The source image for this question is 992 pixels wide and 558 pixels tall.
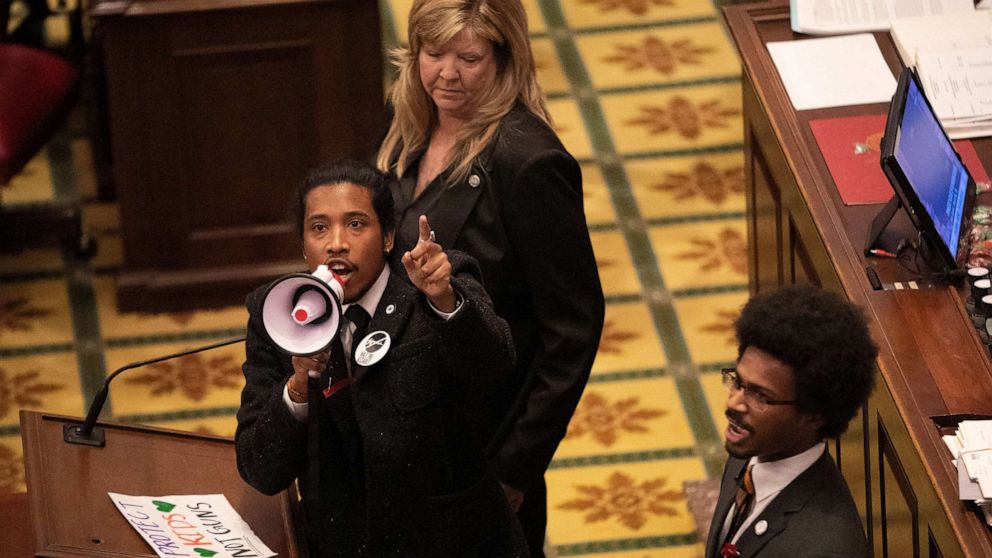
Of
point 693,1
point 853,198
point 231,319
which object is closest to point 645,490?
point 853,198

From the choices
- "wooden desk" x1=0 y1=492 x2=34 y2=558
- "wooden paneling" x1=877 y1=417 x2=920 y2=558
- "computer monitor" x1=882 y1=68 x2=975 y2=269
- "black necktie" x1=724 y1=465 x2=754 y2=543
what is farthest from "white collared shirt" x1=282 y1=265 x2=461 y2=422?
"computer monitor" x1=882 y1=68 x2=975 y2=269

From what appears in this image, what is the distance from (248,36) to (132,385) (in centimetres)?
137

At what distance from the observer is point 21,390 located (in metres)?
6.21

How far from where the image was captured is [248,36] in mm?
6309

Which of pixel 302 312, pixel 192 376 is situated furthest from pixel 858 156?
pixel 192 376

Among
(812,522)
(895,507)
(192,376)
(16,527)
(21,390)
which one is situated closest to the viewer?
(812,522)

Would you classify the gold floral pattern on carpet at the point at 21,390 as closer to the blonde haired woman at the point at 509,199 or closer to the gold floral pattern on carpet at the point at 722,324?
the gold floral pattern on carpet at the point at 722,324

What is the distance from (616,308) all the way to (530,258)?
9.57 ft

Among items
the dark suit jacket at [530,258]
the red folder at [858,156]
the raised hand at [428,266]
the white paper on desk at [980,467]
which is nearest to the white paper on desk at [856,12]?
the red folder at [858,156]

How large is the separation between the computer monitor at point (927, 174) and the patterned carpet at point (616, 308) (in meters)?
1.44

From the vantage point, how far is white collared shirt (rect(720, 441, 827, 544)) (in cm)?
314

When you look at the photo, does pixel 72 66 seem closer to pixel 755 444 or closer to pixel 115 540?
pixel 115 540

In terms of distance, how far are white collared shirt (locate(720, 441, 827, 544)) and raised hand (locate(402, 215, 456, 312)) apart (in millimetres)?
699

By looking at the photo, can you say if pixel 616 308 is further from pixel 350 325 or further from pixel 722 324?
pixel 350 325
